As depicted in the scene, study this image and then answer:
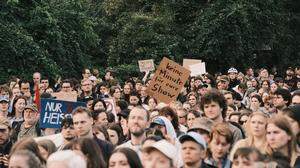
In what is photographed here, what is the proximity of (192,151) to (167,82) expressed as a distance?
6728 millimetres

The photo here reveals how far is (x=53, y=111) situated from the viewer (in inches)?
410

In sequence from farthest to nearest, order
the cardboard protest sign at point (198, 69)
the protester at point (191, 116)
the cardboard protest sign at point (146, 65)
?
1. the cardboard protest sign at point (146, 65)
2. the cardboard protest sign at point (198, 69)
3. the protester at point (191, 116)

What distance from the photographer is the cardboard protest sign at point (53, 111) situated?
1033 centimetres

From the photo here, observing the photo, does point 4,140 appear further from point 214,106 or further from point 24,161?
point 24,161

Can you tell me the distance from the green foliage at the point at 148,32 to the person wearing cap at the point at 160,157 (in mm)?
15580

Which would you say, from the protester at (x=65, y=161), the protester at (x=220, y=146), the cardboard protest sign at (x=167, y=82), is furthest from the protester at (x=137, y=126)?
the cardboard protest sign at (x=167, y=82)

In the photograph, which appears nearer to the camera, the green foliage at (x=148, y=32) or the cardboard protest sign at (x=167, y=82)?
the cardboard protest sign at (x=167, y=82)

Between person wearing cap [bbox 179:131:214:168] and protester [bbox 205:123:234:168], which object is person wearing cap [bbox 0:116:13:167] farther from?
person wearing cap [bbox 179:131:214:168]

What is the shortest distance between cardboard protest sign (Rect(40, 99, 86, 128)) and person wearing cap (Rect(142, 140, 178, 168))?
14.6ft

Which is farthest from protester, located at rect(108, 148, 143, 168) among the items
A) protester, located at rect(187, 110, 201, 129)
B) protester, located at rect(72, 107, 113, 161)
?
protester, located at rect(187, 110, 201, 129)

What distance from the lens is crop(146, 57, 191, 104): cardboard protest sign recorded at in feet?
42.7

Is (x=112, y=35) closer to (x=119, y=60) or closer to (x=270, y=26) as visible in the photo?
(x=119, y=60)

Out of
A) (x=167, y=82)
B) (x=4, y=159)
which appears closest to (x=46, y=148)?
(x=4, y=159)

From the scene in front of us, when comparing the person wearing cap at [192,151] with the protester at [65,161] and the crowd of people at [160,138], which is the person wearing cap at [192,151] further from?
the protester at [65,161]
